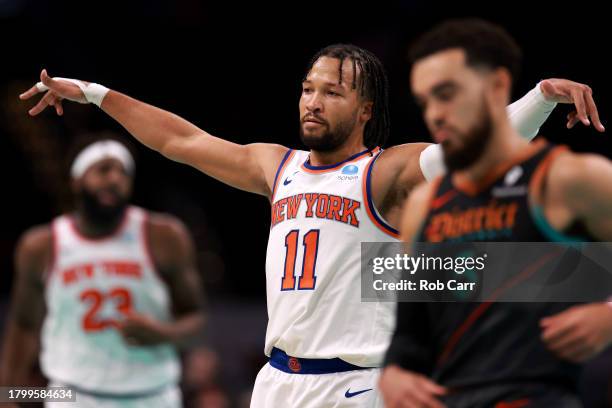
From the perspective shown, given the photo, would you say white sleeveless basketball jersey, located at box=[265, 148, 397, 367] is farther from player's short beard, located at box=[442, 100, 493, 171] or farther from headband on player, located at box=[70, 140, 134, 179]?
headband on player, located at box=[70, 140, 134, 179]

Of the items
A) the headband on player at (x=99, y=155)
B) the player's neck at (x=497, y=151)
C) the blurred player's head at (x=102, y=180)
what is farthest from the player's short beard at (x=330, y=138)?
the headband on player at (x=99, y=155)

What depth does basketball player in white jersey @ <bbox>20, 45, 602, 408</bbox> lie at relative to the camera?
491 centimetres

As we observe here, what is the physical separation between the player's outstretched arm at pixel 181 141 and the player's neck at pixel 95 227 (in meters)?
2.84

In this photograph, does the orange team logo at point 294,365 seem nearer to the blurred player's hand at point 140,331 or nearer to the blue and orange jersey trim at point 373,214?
the blue and orange jersey trim at point 373,214

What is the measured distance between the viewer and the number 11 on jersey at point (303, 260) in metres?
4.96

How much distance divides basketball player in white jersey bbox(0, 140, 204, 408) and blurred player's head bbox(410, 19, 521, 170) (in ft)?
15.5

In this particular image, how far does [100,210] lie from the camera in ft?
27.3

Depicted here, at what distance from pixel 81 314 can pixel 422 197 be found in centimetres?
490

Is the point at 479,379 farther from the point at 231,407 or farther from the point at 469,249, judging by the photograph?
the point at 231,407

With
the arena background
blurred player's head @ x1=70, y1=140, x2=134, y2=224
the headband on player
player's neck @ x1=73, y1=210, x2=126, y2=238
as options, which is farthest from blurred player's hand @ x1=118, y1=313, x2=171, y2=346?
the arena background

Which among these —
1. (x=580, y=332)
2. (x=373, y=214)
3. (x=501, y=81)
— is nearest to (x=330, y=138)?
(x=373, y=214)

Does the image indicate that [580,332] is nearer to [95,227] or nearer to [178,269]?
[178,269]

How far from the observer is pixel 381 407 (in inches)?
193

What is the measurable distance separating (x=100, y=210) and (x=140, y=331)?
126 cm
